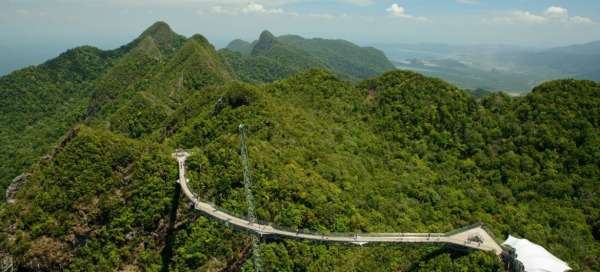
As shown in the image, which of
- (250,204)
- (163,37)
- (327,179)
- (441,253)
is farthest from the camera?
(163,37)

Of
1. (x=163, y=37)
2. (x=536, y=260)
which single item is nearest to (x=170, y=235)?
(x=536, y=260)

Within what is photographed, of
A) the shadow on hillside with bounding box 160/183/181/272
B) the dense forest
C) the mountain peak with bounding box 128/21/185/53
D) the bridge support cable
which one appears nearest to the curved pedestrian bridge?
the bridge support cable

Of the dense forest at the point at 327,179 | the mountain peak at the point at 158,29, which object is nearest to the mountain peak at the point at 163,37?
the mountain peak at the point at 158,29

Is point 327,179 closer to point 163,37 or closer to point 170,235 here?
point 170,235

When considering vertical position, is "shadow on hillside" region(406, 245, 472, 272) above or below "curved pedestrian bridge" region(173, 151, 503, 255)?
below

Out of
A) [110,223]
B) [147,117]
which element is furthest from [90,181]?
[147,117]

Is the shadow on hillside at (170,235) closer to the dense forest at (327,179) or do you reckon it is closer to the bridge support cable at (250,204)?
the dense forest at (327,179)

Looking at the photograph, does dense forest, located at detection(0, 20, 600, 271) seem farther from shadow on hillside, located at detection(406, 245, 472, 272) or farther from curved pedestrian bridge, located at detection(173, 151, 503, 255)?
curved pedestrian bridge, located at detection(173, 151, 503, 255)
